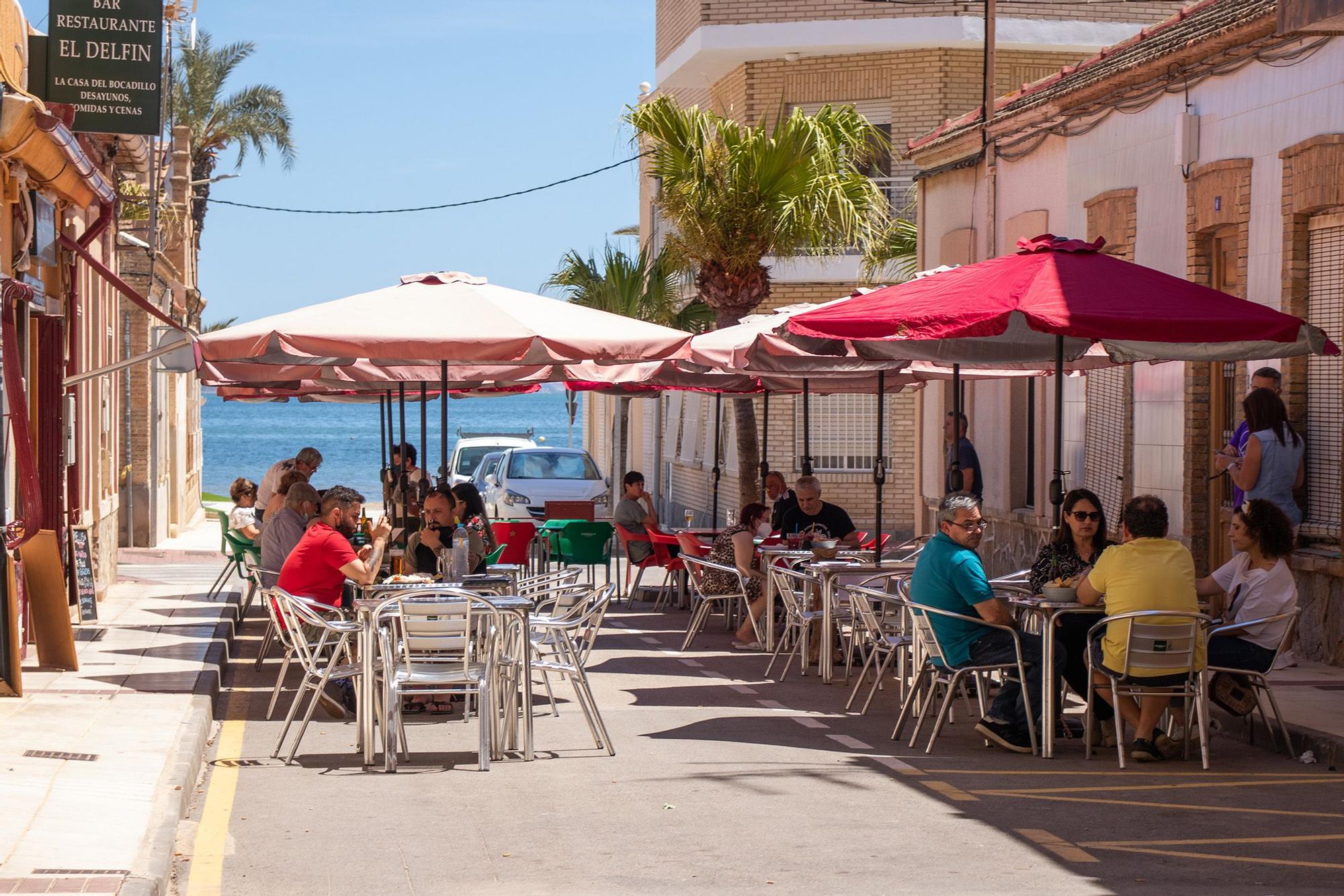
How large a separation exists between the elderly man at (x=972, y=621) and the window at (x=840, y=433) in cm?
1984

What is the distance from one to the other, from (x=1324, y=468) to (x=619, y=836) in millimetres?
7785

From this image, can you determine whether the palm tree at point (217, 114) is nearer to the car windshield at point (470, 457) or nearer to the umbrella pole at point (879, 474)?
the car windshield at point (470, 457)

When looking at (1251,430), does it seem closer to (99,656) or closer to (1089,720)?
(1089,720)

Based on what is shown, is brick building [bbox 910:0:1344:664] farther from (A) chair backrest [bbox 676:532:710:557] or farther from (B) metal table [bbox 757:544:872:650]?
(A) chair backrest [bbox 676:532:710:557]

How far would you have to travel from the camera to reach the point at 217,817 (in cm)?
791

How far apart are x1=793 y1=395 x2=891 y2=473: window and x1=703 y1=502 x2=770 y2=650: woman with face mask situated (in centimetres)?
1453

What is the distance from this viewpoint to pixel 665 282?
30984 millimetres

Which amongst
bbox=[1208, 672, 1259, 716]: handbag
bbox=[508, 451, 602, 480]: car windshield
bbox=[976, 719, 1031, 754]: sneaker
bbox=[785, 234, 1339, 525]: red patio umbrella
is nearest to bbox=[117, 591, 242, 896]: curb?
bbox=[976, 719, 1031, 754]: sneaker

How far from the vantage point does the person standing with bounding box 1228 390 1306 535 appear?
1288 cm

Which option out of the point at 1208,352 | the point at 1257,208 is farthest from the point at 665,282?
the point at 1208,352

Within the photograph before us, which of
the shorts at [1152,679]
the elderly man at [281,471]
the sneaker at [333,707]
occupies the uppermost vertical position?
the elderly man at [281,471]

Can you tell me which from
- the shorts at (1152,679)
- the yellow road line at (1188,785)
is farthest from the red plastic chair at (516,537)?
the yellow road line at (1188,785)

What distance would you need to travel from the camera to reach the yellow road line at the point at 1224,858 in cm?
695

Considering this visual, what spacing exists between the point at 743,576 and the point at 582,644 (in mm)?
4538
